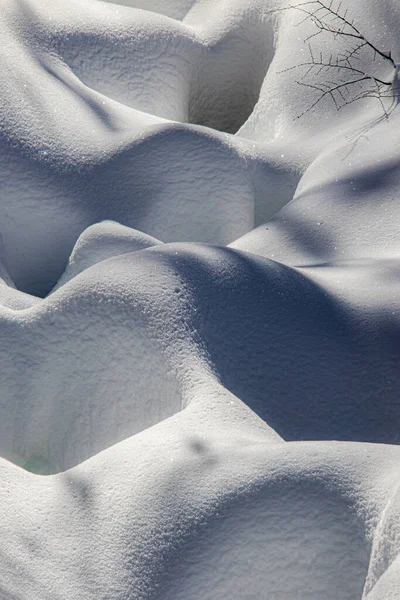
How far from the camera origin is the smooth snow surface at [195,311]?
99 cm

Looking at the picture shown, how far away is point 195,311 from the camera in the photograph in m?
1.31

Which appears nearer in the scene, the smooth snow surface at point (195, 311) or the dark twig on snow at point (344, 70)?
the smooth snow surface at point (195, 311)

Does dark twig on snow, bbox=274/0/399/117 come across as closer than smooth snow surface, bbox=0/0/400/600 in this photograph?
No

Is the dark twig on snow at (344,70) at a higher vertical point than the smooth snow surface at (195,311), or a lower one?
higher

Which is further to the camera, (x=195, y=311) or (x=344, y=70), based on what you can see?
(x=344, y=70)

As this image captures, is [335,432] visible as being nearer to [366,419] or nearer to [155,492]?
[366,419]

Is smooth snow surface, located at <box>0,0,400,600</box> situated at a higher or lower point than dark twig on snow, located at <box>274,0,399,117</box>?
lower

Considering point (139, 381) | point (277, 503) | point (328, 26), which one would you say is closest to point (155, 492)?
point (277, 503)

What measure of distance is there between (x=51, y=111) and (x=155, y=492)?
106 centimetres

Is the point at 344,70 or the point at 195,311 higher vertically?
the point at 344,70

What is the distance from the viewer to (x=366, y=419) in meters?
1.27

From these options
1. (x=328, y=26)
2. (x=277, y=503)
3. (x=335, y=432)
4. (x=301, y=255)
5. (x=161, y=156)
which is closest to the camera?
(x=277, y=503)

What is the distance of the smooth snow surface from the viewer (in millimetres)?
992

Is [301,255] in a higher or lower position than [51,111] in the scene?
lower
